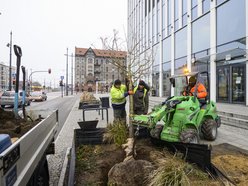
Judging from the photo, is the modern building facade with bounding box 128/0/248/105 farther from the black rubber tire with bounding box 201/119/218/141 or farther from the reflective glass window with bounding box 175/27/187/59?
the black rubber tire with bounding box 201/119/218/141

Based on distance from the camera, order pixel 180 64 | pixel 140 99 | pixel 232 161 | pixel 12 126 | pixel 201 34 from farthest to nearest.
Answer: pixel 180 64 → pixel 201 34 → pixel 140 99 → pixel 232 161 → pixel 12 126

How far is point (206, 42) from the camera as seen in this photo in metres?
18.3

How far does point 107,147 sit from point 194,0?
61.0 feet

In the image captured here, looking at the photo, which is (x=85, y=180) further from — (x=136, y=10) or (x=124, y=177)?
(x=136, y=10)

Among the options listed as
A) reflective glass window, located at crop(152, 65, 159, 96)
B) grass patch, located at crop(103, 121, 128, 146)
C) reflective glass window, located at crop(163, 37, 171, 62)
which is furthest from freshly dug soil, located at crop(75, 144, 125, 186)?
reflective glass window, located at crop(152, 65, 159, 96)

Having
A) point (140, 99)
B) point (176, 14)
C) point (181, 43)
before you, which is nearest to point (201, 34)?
point (181, 43)

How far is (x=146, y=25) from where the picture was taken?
3462cm

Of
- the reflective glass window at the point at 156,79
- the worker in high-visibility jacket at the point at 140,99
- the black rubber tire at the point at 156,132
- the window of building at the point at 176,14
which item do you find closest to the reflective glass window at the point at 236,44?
the window of building at the point at 176,14

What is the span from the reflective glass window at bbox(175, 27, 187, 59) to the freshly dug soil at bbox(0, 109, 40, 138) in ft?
64.8

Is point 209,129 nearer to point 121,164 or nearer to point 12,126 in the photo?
point 121,164

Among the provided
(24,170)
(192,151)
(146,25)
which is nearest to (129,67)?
(192,151)

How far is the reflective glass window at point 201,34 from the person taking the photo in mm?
18188

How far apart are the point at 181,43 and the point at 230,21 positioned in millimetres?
7636

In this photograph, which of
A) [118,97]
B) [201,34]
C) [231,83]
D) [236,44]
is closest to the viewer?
[118,97]
